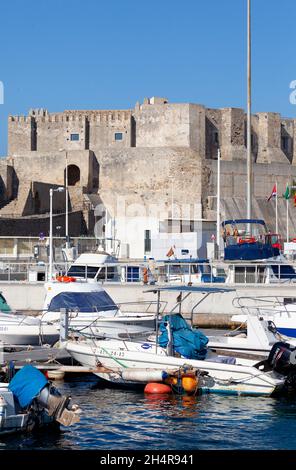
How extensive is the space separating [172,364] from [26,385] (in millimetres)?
3748

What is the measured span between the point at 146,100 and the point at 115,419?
163ft

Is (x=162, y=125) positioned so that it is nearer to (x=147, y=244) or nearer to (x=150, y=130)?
(x=150, y=130)

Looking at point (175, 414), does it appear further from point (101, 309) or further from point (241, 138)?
point (241, 138)

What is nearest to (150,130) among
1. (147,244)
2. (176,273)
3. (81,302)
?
(147,244)

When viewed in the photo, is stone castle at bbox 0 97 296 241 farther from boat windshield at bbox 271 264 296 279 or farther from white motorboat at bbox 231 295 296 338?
white motorboat at bbox 231 295 296 338

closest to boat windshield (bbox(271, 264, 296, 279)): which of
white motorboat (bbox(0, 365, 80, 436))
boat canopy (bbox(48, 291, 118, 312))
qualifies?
boat canopy (bbox(48, 291, 118, 312))

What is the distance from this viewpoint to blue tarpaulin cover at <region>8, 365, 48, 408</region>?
1386 centimetres

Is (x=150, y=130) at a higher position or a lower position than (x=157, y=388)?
higher

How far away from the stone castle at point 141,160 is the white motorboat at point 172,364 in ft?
114

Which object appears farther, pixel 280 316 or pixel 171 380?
pixel 280 316

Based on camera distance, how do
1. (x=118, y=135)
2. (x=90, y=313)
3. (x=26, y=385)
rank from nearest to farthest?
(x=26, y=385), (x=90, y=313), (x=118, y=135)

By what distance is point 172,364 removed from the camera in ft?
56.0

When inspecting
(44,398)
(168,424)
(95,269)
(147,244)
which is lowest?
(168,424)

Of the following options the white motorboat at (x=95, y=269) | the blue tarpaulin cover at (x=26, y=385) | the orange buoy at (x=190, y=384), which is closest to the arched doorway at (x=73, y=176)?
the white motorboat at (x=95, y=269)
